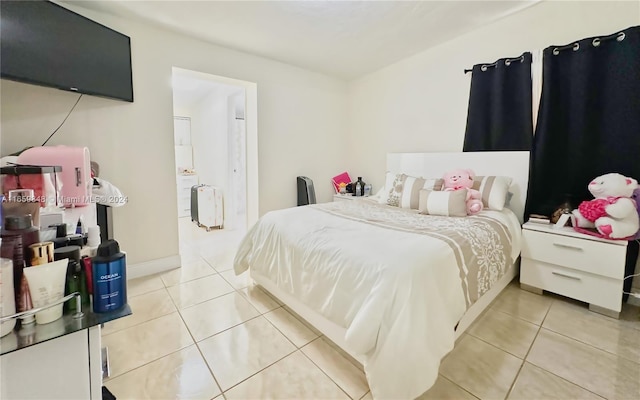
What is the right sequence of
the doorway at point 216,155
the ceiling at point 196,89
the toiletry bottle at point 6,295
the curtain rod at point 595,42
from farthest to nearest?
1. the ceiling at point 196,89
2. the doorway at point 216,155
3. the curtain rod at point 595,42
4. the toiletry bottle at point 6,295

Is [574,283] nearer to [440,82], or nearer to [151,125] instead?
[440,82]

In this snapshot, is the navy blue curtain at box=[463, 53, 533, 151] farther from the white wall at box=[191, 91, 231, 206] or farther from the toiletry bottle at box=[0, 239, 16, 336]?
the white wall at box=[191, 91, 231, 206]

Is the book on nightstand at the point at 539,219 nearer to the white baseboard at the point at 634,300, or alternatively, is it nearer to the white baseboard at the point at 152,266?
the white baseboard at the point at 634,300

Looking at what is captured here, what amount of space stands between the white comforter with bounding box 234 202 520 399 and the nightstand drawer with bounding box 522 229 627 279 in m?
1.28

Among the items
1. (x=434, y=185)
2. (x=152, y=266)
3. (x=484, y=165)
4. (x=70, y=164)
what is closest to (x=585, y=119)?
(x=484, y=165)

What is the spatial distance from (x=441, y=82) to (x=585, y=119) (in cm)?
142

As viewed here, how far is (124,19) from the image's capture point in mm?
2385

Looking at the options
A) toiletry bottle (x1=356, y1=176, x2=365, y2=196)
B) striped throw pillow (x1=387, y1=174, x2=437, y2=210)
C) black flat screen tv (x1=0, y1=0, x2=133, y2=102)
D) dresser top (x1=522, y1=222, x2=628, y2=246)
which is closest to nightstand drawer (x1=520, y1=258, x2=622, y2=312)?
dresser top (x1=522, y1=222, x2=628, y2=246)

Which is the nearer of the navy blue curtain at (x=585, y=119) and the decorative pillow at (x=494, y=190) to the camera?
the navy blue curtain at (x=585, y=119)

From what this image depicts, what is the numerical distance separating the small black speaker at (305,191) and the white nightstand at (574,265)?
240cm

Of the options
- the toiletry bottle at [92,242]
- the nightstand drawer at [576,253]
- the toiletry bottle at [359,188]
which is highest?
the toiletry bottle at [359,188]

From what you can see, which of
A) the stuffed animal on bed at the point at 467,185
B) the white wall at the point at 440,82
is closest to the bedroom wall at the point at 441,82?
the white wall at the point at 440,82

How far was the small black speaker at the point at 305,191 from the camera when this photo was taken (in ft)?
12.1

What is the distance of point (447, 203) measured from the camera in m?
2.22
